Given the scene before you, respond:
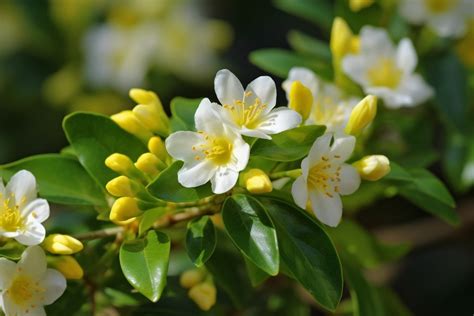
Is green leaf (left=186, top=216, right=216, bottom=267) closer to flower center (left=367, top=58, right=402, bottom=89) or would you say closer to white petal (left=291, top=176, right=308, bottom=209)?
white petal (left=291, top=176, right=308, bottom=209)

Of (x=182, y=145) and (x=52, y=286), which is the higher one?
(x=182, y=145)

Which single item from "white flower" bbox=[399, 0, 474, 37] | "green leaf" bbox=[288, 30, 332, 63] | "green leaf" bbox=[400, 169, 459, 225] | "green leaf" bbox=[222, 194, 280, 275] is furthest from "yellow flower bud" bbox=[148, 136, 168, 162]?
"white flower" bbox=[399, 0, 474, 37]

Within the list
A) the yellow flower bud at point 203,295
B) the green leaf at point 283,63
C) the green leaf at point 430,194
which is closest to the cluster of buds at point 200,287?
the yellow flower bud at point 203,295

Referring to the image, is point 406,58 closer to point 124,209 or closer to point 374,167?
point 374,167

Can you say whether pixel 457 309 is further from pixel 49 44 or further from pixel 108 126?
pixel 49 44

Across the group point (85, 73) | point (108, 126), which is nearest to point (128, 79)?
point (85, 73)

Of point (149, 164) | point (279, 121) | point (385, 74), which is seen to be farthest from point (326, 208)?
point (385, 74)

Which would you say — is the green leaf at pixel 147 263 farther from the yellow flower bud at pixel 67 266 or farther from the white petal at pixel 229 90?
the white petal at pixel 229 90
